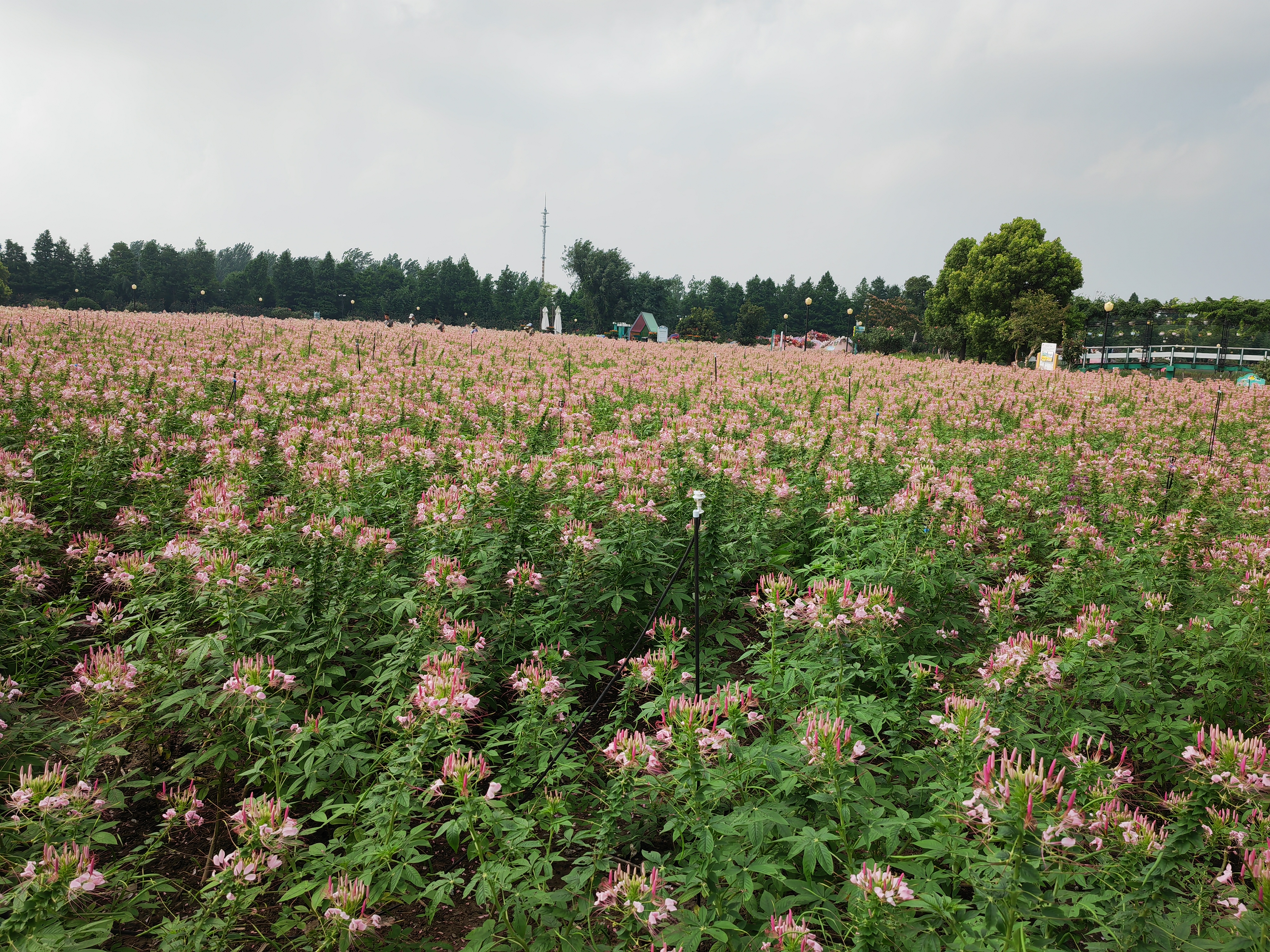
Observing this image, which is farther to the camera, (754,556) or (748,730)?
(754,556)

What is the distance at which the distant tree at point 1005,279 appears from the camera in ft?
132

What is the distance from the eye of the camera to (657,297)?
92188mm

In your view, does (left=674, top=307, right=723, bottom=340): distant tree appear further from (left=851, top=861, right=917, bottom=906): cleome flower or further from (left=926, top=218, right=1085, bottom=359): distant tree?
(left=851, top=861, right=917, bottom=906): cleome flower

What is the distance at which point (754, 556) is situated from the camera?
5.10m

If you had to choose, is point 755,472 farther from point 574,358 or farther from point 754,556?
point 574,358

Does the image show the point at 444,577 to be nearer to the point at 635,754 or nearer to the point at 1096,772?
the point at 635,754

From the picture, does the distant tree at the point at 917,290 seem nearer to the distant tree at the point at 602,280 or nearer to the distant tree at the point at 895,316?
the distant tree at the point at 895,316

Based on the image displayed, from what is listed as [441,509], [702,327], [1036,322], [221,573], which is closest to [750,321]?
[702,327]

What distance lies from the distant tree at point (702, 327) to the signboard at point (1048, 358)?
128 ft

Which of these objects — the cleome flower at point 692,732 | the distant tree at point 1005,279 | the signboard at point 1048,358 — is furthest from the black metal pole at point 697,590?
the distant tree at point 1005,279

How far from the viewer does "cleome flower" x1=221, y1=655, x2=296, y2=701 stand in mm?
3023

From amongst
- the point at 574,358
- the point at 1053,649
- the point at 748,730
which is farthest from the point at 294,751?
the point at 574,358

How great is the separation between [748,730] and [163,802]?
11.3 ft

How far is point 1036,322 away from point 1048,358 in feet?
42.1
